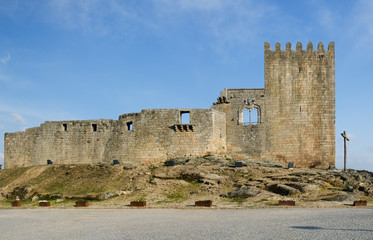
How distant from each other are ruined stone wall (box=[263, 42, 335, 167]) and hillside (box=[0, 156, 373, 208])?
2088mm

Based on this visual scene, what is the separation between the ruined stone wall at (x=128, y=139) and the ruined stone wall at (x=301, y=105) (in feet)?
13.9

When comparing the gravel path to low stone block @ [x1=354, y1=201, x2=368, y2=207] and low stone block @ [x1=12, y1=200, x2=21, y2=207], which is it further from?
low stone block @ [x1=12, y1=200, x2=21, y2=207]

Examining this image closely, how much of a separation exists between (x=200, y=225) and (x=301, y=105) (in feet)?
66.6

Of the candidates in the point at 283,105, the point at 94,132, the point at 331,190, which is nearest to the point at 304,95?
the point at 283,105

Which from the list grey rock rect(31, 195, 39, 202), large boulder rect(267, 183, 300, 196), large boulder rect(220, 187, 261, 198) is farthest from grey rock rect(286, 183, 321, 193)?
grey rock rect(31, 195, 39, 202)

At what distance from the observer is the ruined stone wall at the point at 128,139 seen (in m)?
31.1

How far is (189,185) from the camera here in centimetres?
2573

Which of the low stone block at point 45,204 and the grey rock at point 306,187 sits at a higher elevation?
the grey rock at point 306,187

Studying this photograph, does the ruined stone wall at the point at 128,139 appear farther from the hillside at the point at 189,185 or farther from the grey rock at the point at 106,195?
the grey rock at the point at 106,195

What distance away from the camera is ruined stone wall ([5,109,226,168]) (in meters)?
31.1

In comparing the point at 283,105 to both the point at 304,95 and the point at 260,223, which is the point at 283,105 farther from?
the point at 260,223

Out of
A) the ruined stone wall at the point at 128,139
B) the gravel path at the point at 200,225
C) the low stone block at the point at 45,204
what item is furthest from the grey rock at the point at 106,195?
the ruined stone wall at the point at 128,139

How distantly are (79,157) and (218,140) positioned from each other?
11210 millimetres

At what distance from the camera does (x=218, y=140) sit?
1253 inches
